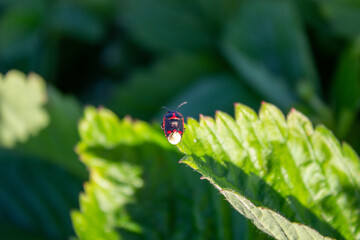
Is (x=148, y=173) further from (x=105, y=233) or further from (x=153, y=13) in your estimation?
(x=153, y=13)

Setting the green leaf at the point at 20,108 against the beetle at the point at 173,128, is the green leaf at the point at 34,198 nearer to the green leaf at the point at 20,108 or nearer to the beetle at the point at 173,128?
the green leaf at the point at 20,108

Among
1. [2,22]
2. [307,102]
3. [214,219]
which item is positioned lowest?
[214,219]

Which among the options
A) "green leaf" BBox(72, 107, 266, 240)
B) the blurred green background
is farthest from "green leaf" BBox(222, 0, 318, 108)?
"green leaf" BBox(72, 107, 266, 240)

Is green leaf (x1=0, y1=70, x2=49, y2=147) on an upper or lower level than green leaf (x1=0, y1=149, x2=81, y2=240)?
upper

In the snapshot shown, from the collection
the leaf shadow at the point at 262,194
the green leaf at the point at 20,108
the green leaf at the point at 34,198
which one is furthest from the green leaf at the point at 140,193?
the green leaf at the point at 20,108

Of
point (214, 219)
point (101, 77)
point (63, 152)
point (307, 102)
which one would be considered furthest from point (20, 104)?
point (307, 102)

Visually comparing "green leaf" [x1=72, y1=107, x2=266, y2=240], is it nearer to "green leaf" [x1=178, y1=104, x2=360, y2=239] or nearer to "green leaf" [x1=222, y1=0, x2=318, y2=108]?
"green leaf" [x1=178, y1=104, x2=360, y2=239]
